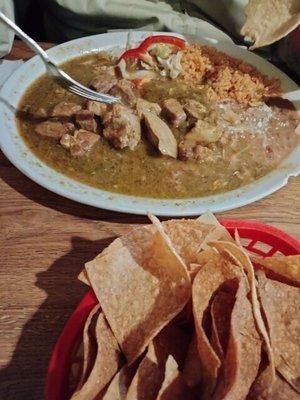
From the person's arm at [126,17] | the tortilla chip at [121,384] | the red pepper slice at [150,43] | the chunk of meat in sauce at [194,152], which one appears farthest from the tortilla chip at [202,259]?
the person's arm at [126,17]

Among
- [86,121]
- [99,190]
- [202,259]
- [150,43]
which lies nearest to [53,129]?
[86,121]

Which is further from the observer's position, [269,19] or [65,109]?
[65,109]

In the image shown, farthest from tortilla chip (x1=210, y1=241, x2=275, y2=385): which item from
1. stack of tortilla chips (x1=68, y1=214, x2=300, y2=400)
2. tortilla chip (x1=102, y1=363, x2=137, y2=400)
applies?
tortilla chip (x1=102, y1=363, x2=137, y2=400)

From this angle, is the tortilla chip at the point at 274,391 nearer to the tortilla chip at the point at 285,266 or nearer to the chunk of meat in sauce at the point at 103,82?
the tortilla chip at the point at 285,266

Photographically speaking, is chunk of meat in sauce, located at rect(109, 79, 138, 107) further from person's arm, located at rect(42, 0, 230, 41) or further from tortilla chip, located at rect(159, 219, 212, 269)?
tortilla chip, located at rect(159, 219, 212, 269)

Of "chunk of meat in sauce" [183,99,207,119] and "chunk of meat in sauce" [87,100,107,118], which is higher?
"chunk of meat in sauce" [183,99,207,119]

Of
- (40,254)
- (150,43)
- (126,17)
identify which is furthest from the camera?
(126,17)

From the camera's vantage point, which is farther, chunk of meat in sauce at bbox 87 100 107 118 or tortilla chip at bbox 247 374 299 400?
chunk of meat in sauce at bbox 87 100 107 118

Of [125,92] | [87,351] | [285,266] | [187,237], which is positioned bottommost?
[125,92]

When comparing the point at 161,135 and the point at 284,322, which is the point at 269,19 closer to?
the point at 161,135
